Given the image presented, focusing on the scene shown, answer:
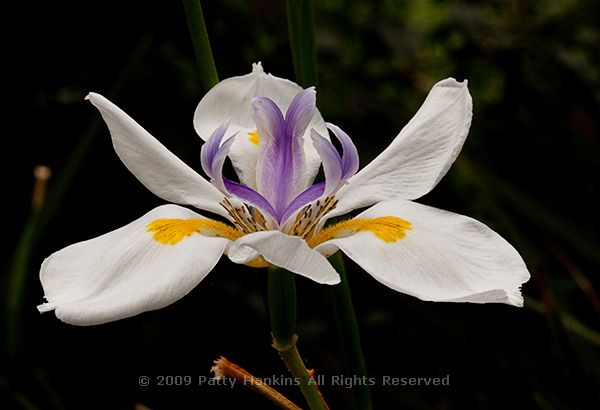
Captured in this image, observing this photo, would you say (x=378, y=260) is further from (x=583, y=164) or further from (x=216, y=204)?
(x=583, y=164)

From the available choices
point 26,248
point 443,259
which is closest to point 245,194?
point 443,259

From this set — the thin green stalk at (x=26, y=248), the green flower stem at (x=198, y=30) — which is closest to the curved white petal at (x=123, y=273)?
the green flower stem at (x=198, y=30)

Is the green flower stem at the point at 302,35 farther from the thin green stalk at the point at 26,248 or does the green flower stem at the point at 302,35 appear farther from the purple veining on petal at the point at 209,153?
the thin green stalk at the point at 26,248

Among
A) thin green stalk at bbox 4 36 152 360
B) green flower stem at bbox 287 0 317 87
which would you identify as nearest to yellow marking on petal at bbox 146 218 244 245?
green flower stem at bbox 287 0 317 87

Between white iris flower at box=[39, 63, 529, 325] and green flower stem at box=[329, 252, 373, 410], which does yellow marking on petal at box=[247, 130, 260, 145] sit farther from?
green flower stem at box=[329, 252, 373, 410]

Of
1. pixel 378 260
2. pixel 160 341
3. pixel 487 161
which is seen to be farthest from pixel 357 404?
pixel 487 161

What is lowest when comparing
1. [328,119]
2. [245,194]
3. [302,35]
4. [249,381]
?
[249,381]

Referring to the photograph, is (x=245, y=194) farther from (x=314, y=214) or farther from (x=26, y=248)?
(x=26, y=248)
